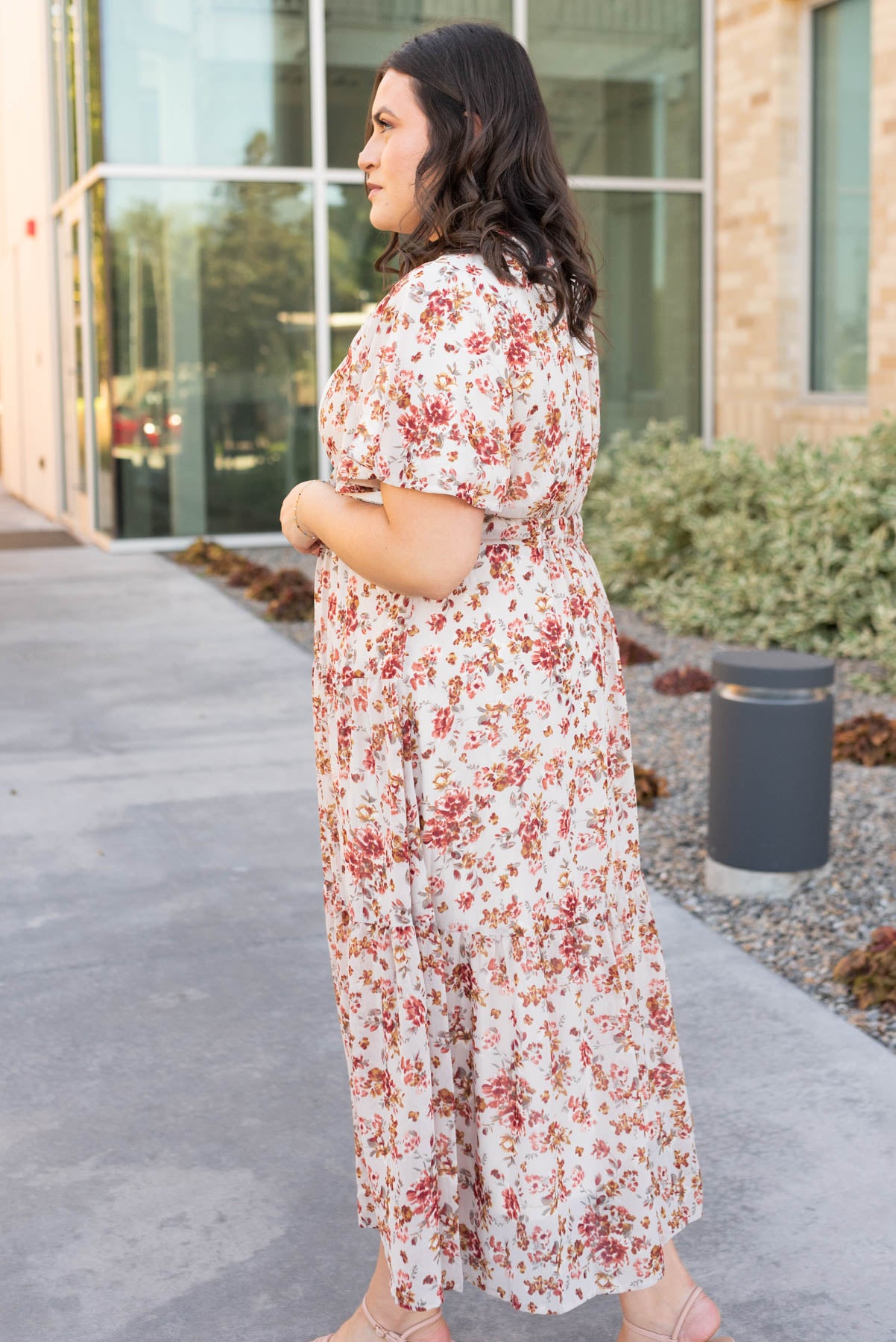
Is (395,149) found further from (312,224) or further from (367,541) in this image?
(312,224)

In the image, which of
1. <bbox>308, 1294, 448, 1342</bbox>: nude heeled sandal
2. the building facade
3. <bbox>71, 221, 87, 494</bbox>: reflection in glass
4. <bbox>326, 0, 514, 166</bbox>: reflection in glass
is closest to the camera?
<bbox>308, 1294, 448, 1342</bbox>: nude heeled sandal

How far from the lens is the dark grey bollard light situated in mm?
4082

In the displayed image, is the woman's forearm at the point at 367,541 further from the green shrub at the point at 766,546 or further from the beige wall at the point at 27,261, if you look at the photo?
the beige wall at the point at 27,261

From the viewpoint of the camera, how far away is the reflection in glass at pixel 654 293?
495 inches

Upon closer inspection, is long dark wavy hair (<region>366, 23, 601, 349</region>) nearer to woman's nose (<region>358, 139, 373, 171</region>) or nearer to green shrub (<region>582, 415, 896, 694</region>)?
woman's nose (<region>358, 139, 373, 171</region>)

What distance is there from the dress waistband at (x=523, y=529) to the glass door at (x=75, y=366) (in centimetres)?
1166

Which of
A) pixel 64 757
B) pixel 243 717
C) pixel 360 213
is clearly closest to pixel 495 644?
pixel 64 757

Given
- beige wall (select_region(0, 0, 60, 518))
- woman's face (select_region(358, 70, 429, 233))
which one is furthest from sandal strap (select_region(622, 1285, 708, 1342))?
beige wall (select_region(0, 0, 60, 518))

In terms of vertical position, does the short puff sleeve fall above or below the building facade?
below

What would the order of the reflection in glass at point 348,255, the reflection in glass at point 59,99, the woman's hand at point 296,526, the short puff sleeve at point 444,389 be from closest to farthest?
the short puff sleeve at point 444,389 → the woman's hand at point 296,526 → the reflection in glass at point 348,255 → the reflection in glass at point 59,99

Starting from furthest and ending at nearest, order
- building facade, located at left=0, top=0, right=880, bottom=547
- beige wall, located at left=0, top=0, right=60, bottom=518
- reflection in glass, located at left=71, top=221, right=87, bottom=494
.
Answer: beige wall, located at left=0, top=0, right=60, bottom=518, reflection in glass, located at left=71, top=221, right=87, bottom=494, building facade, located at left=0, top=0, right=880, bottom=547

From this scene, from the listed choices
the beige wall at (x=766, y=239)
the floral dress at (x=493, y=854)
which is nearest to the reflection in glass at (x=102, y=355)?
the beige wall at (x=766, y=239)

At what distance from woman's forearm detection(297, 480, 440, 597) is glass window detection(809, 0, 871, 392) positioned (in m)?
9.57

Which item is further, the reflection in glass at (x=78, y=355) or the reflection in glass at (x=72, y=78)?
the reflection in glass at (x=78, y=355)
